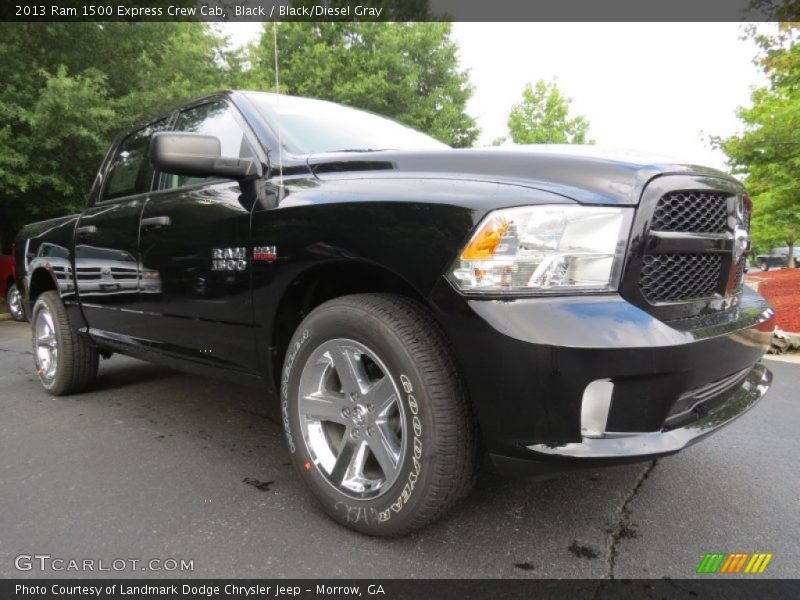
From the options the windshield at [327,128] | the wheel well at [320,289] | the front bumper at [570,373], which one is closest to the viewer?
the front bumper at [570,373]

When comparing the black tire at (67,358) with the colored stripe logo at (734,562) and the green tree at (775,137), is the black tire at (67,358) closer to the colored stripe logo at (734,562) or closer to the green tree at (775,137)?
the colored stripe logo at (734,562)

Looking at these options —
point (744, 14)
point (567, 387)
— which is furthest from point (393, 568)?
point (744, 14)

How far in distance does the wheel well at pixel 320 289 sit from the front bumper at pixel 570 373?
0.38m

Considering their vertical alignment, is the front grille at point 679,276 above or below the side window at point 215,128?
below

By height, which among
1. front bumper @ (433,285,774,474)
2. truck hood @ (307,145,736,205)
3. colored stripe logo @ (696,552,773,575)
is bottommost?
colored stripe logo @ (696,552,773,575)

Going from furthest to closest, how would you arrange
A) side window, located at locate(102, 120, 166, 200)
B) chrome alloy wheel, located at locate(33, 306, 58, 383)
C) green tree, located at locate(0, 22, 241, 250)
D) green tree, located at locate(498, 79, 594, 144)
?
1. green tree, located at locate(498, 79, 594, 144)
2. green tree, located at locate(0, 22, 241, 250)
3. chrome alloy wheel, located at locate(33, 306, 58, 383)
4. side window, located at locate(102, 120, 166, 200)

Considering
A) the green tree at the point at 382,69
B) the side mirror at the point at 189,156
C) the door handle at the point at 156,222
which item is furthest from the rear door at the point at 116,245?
the green tree at the point at 382,69

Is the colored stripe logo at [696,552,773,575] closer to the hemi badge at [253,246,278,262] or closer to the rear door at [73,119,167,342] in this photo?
the hemi badge at [253,246,278,262]

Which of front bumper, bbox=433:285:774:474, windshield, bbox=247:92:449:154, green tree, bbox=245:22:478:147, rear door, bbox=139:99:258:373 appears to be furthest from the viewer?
green tree, bbox=245:22:478:147

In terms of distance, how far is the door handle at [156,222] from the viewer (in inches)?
109

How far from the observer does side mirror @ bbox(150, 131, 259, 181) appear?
2.21 meters

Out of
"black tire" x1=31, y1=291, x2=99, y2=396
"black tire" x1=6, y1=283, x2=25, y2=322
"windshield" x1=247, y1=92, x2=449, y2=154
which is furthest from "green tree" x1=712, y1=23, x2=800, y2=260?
"black tire" x1=6, y1=283, x2=25, y2=322

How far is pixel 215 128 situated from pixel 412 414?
1946mm
